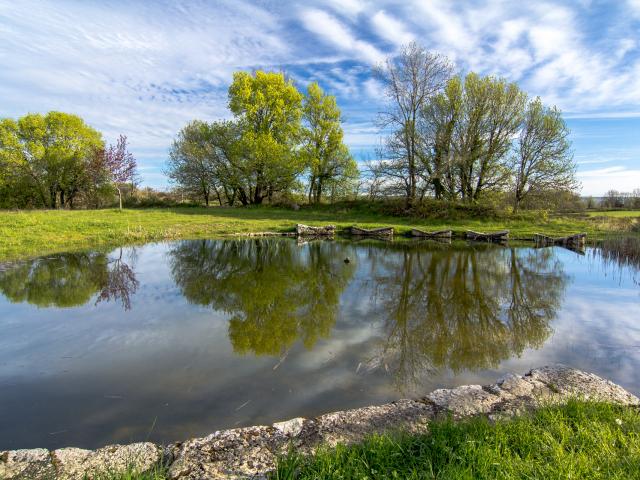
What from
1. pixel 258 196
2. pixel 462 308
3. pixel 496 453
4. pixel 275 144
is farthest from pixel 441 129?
pixel 496 453

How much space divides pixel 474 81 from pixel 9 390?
2832cm

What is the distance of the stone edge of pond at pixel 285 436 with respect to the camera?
9.04 ft

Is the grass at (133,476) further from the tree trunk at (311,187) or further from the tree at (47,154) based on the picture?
the tree at (47,154)

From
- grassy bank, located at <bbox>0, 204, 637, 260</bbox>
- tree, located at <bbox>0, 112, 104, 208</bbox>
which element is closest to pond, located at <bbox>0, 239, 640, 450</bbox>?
grassy bank, located at <bbox>0, 204, 637, 260</bbox>

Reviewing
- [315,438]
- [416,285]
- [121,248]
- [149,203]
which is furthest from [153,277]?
[149,203]

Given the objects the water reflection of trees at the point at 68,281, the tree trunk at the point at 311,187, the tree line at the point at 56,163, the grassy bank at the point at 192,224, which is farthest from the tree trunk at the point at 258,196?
the water reflection of trees at the point at 68,281

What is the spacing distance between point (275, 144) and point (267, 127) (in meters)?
2.47

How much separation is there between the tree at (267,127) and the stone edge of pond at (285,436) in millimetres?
27843

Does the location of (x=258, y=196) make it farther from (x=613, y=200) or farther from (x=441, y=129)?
(x=613, y=200)

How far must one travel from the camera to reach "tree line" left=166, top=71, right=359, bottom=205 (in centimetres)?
3048

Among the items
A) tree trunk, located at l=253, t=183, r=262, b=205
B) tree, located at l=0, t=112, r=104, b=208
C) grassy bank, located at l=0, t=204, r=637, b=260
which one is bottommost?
grassy bank, located at l=0, t=204, r=637, b=260

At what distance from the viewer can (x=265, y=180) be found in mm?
31891

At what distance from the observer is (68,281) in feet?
30.3

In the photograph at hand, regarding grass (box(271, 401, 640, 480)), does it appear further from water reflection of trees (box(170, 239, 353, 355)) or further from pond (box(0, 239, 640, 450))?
water reflection of trees (box(170, 239, 353, 355))
